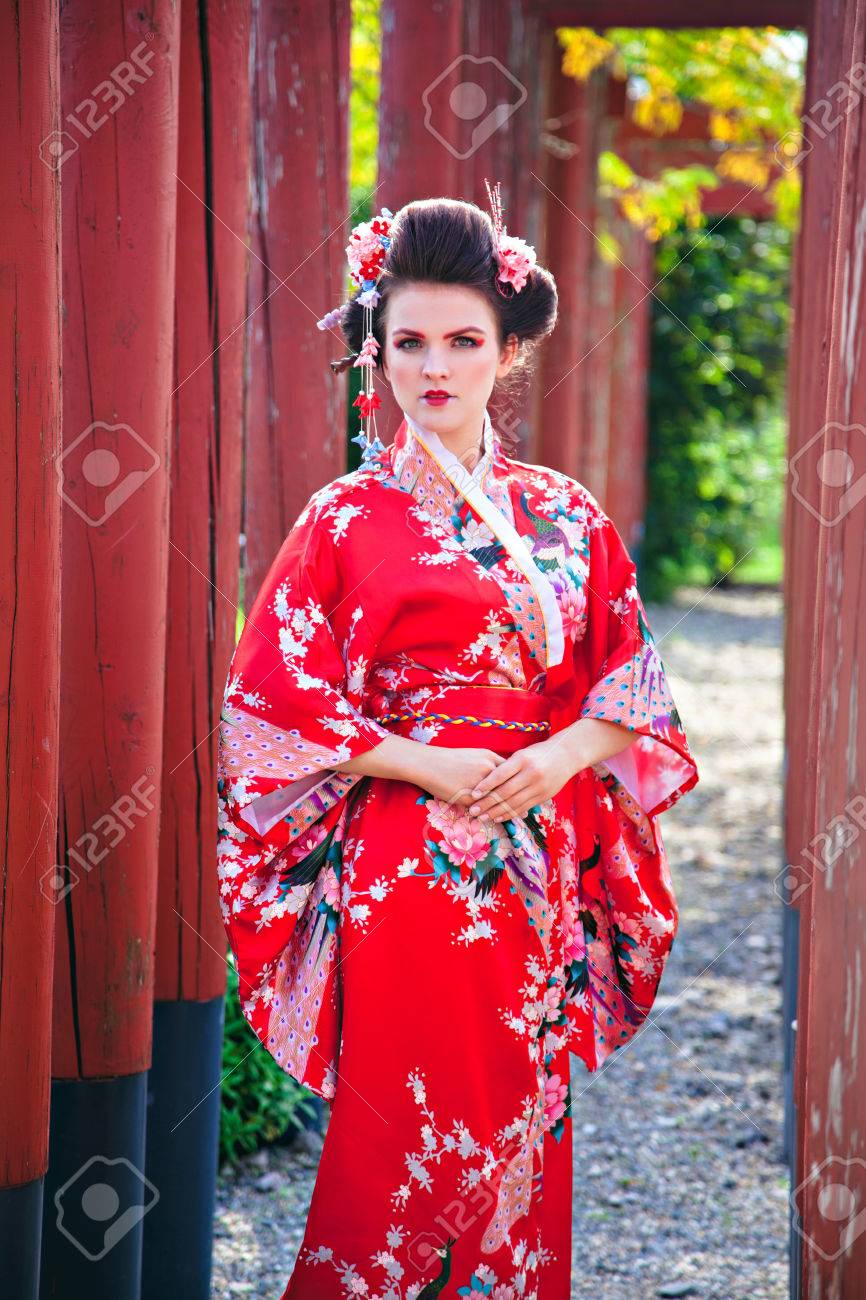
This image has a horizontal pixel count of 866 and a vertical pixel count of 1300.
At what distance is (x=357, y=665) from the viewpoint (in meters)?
2.27

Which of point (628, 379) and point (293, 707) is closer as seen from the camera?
point (293, 707)

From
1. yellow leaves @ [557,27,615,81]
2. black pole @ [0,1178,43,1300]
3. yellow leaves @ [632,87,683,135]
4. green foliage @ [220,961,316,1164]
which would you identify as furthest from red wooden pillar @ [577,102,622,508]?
black pole @ [0,1178,43,1300]

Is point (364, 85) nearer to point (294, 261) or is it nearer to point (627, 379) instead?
point (294, 261)

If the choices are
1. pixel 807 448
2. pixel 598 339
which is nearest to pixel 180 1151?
pixel 807 448

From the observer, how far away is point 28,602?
1.93 meters

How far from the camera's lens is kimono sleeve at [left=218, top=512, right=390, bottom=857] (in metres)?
2.20

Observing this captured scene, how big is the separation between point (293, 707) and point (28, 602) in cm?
44

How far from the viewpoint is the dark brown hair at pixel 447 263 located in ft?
7.52

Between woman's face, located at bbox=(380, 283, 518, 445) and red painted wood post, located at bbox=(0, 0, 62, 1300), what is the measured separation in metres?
0.58

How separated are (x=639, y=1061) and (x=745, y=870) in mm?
2073

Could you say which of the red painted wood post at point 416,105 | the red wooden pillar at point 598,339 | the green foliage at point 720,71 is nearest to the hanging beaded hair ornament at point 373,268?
the red painted wood post at point 416,105

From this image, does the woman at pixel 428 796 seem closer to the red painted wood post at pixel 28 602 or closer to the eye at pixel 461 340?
the eye at pixel 461 340

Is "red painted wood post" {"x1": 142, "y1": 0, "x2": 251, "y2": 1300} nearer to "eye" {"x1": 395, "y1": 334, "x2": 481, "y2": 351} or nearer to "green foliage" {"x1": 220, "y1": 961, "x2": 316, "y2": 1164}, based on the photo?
"eye" {"x1": 395, "y1": 334, "x2": 481, "y2": 351}

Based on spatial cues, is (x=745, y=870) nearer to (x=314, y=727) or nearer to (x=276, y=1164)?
(x=276, y=1164)
